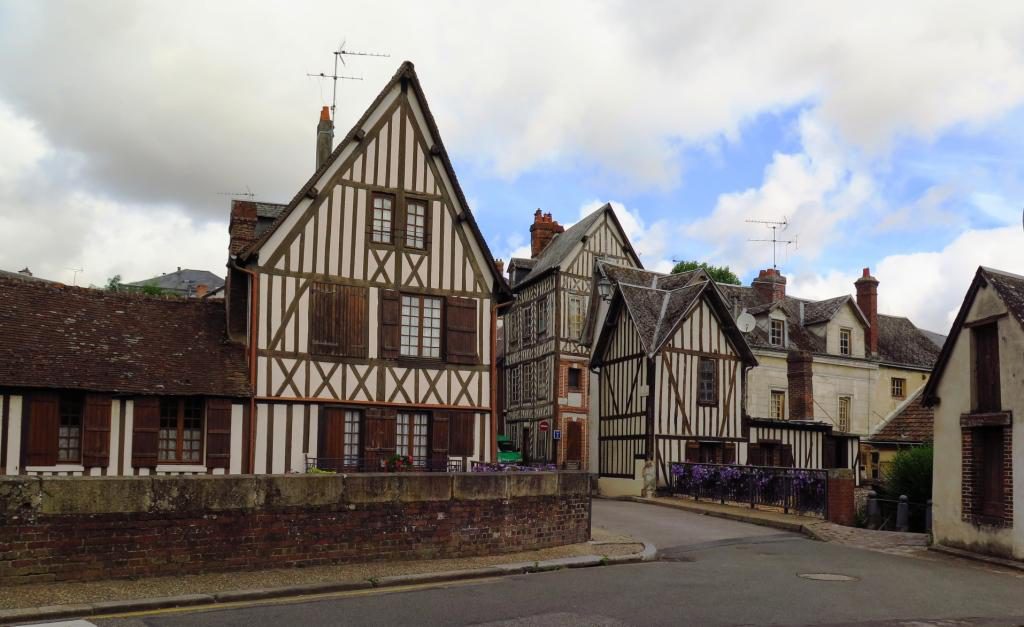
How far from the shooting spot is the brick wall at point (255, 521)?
8945 millimetres

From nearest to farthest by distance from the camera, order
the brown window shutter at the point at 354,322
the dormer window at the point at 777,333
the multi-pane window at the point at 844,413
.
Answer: the brown window shutter at the point at 354,322 < the dormer window at the point at 777,333 < the multi-pane window at the point at 844,413

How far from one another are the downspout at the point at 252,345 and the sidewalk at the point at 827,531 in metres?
9.40

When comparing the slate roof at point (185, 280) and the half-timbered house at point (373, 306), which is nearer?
the half-timbered house at point (373, 306)

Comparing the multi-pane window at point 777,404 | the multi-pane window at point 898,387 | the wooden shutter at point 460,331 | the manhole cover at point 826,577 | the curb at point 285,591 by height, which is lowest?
the manhole cover at point 826,577

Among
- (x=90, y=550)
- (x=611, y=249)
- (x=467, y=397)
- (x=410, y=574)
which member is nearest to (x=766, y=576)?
(x=410, y=574)

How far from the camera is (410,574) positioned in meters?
10.4

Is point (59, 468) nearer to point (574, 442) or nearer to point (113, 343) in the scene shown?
point (113, 343)

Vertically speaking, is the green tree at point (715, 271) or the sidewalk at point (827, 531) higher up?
the green tree at point (715, 271)

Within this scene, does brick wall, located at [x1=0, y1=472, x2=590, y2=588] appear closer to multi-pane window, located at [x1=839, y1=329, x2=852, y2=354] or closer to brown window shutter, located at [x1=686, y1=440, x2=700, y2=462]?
brown window shutter, located at [x1=686, y1=440, x2=700, y2=462]

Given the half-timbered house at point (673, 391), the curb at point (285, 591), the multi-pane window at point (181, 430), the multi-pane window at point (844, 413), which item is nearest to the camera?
the curb at point (285, 591)

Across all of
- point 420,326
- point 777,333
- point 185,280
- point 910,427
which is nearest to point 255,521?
point 420,326

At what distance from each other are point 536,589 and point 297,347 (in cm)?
1039

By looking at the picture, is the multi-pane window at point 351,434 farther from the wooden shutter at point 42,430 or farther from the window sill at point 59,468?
the wooden shutter at point 42,430

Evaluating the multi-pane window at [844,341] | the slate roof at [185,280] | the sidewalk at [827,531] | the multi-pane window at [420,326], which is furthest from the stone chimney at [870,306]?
the slate roof at [185,280]
